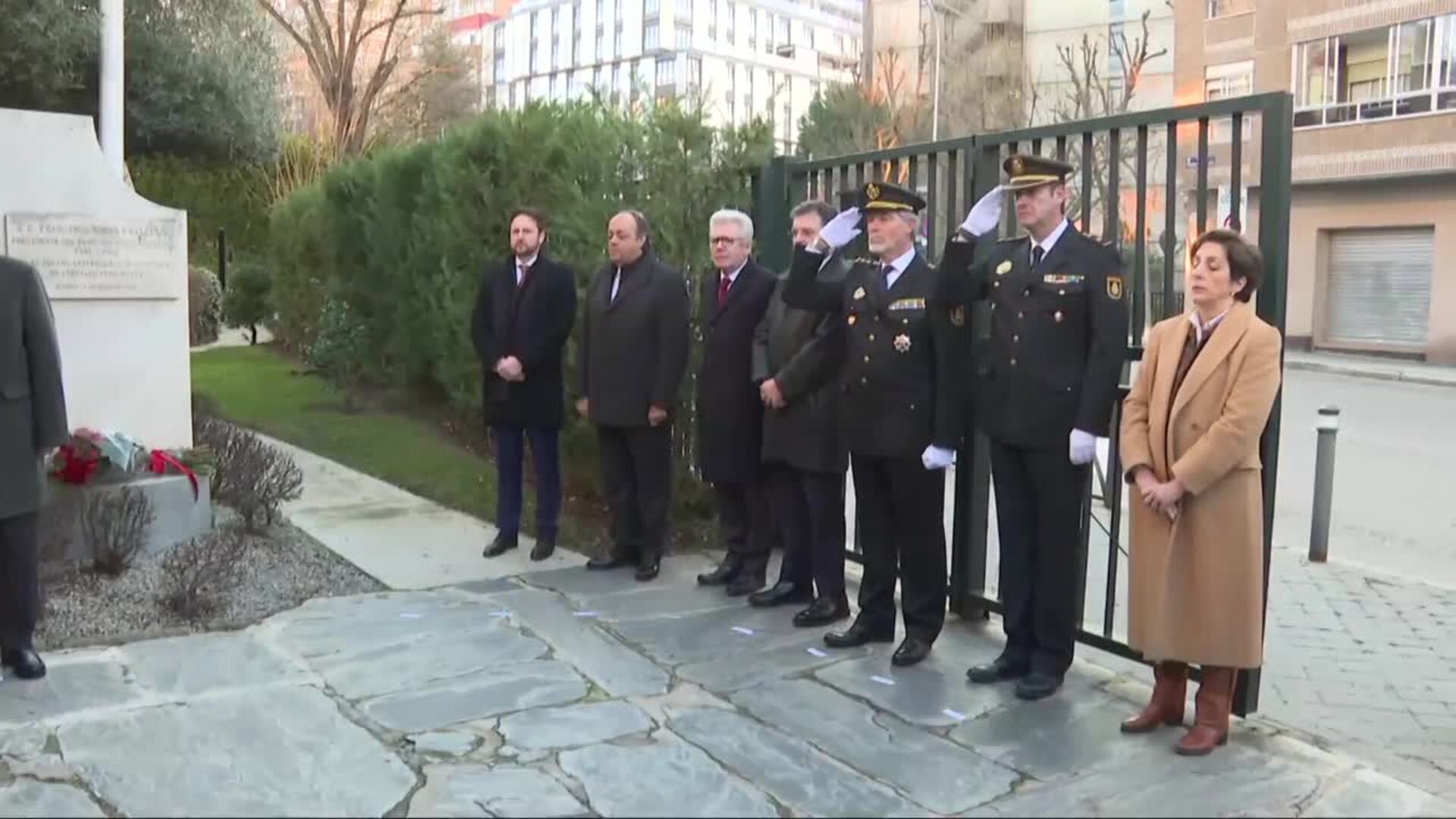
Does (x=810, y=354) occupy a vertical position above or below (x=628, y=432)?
above

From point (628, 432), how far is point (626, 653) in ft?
5.38

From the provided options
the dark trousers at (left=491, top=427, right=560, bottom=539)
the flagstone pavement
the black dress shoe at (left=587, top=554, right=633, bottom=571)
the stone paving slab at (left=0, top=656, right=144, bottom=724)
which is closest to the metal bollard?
the flagstone pavement

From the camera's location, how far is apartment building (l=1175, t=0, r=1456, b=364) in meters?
28.1

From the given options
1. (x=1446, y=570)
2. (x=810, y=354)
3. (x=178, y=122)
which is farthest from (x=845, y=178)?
(x=178, y=122)

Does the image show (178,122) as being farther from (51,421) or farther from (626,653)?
(626,653)

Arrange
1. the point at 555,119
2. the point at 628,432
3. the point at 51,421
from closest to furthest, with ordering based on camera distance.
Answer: the point at 51,421
the point at 628,432
the point at 555,119

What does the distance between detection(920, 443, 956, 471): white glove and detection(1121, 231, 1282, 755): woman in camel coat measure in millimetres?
846

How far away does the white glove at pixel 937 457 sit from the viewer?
5.25 m

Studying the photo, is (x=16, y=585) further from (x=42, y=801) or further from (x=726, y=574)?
(x=726, y=574)

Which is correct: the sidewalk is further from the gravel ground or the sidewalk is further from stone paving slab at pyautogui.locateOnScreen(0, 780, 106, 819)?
stone paving slab at pyautogui.locateOnScreen(0, 780, 106, 819)

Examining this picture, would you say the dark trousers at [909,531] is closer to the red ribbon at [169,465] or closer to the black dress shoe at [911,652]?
Answer: the black dress shoe at [911,652]

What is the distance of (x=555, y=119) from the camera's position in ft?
30.8

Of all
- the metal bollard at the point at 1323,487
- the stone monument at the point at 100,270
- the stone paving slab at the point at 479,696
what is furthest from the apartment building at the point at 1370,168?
the stone paving slab at the point at 479,696

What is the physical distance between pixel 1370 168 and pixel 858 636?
28.5 metres
